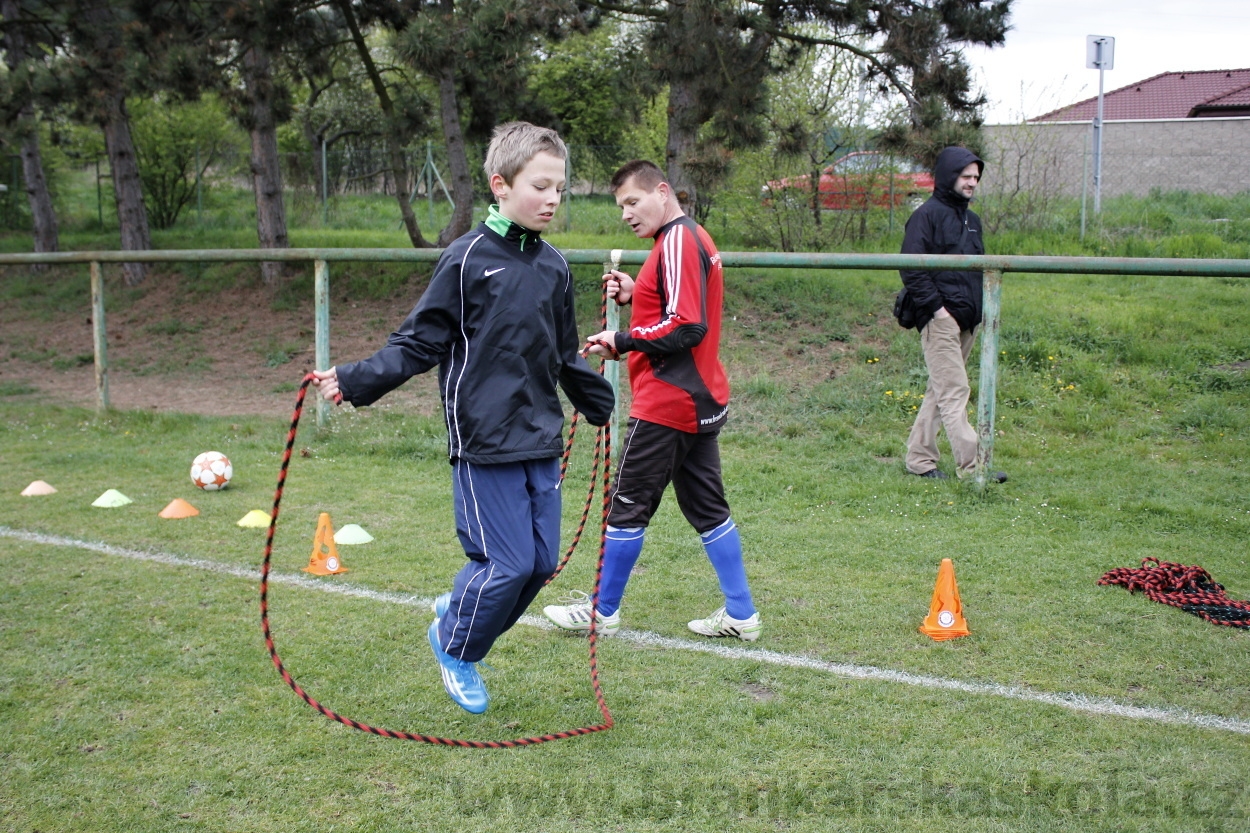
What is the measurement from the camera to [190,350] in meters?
15.0

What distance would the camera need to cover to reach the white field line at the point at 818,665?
3.74m

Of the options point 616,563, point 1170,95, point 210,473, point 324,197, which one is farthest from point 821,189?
point 1170,95

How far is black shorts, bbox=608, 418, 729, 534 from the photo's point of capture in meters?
4.38

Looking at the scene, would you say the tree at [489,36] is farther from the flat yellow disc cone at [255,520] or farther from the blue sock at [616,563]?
the blue sock at [616,563]

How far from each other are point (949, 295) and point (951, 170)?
86cm

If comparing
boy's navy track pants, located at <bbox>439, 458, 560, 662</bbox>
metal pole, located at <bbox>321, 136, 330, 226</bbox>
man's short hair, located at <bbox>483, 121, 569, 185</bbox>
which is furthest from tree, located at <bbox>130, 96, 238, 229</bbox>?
boy's navy track pants, located at <bbox>439, 458, 560, 662</bbox>

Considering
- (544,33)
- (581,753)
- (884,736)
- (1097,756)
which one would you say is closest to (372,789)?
(581,753)

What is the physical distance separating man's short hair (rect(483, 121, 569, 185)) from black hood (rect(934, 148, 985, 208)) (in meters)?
4.28

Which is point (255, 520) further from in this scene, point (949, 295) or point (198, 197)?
point (198, 197)

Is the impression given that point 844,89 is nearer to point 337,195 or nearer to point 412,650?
point 412,650

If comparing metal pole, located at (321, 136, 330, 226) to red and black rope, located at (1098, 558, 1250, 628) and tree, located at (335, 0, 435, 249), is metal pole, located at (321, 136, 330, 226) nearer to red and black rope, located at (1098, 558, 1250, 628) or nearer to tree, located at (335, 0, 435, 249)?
tree, located at (335, 0, 435, 249)

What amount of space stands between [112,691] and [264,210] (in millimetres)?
13054

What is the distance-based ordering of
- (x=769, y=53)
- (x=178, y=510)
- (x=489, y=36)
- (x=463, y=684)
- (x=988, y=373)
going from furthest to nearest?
(x=769, y=53)
(x=489, y=36)
(x=988, y=373)
(x=178, y=510)
(x=463, y=684)

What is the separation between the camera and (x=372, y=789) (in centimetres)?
324
